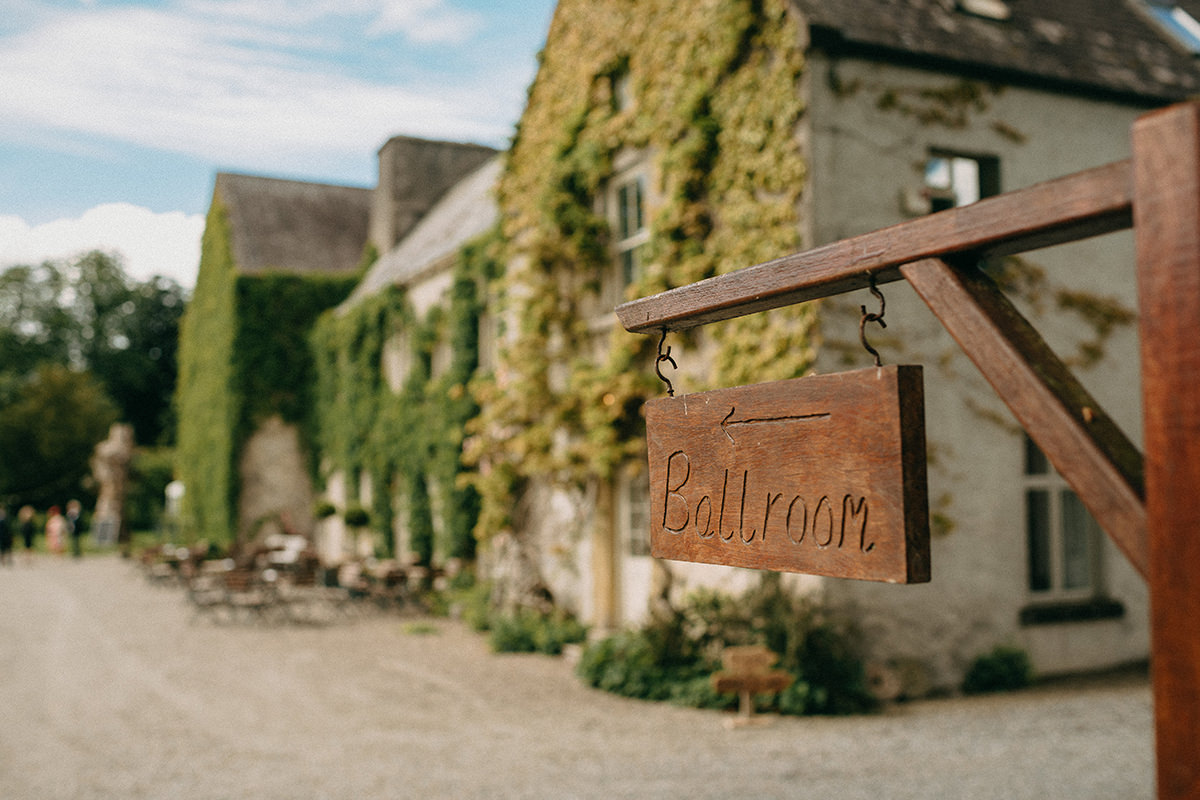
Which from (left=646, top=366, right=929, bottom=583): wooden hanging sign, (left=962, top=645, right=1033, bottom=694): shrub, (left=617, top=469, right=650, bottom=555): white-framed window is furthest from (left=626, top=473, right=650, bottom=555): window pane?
(left=646, top=366, right=929, bottom=583): wooden hanging sign

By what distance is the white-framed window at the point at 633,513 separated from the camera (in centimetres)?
1208

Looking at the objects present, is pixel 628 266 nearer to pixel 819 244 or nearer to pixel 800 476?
pixel 819 244

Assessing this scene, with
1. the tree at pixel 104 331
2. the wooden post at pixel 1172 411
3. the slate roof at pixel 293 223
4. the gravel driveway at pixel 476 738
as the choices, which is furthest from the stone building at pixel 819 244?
the tree at pixel 104 331

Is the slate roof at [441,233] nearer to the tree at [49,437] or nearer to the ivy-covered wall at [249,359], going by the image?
the ivy-covered wall at [249,359]

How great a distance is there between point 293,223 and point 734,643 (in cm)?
2333

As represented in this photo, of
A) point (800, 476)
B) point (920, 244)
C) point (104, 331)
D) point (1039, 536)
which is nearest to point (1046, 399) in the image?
point (920, 244)

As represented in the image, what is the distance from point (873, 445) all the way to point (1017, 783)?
18.6ft

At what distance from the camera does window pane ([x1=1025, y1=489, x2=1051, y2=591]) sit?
10.6 metres

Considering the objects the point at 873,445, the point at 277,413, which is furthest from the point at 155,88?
the point at 277,413

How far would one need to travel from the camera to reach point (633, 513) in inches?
484

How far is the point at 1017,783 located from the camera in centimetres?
659

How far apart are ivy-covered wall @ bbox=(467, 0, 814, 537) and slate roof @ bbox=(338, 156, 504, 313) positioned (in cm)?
226

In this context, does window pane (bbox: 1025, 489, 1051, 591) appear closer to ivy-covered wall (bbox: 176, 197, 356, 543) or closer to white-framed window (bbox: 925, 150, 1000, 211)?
white-framed window (bbox: 925, 150, 1000, 211)

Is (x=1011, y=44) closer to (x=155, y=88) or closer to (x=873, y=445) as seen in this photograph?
(x=155, y=88)
